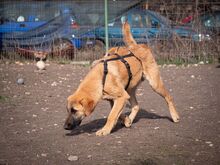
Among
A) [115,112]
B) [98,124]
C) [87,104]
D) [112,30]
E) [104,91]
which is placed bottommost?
[98,124]

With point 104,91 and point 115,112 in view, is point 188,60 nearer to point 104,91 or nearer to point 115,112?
point 115,112

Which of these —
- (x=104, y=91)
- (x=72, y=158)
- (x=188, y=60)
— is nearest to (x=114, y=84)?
(x=104, y=91)

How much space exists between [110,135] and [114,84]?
71 cm

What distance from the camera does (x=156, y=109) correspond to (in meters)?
7.80

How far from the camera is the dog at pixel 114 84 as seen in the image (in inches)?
224

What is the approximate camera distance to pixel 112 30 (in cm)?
1339

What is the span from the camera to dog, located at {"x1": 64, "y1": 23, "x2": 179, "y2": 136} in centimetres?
570

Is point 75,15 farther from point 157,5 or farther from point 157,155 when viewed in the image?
point 157,155

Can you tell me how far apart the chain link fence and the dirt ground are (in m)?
2.91

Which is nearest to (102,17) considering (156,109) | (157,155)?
(156,109)

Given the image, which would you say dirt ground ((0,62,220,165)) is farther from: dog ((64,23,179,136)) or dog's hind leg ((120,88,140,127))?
dog ((64,23,179,136))

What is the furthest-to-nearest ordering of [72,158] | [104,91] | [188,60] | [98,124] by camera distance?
[188,60], [98,124], [104,91], [72,158]

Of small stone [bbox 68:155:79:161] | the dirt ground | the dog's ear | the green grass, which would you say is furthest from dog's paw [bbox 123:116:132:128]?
the green grass

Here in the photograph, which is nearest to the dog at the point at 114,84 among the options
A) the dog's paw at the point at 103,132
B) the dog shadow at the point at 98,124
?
the dog's paw at the point at 103,132
